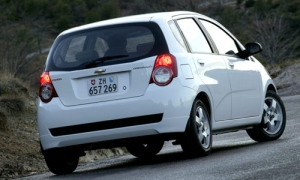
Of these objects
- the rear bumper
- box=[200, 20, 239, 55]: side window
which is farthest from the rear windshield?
box=[200, 20, 239, 55]: side window

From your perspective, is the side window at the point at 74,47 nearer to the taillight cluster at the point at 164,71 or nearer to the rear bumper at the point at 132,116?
the rear bumper at the point at 132,116

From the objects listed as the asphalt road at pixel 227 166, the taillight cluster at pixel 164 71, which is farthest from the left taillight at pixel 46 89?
the taillight cluster at pixel 164 71

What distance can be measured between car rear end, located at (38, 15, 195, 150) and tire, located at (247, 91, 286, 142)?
2165 millimetres

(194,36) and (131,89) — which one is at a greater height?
(194,36)

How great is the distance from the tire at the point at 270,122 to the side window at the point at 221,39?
82 cm

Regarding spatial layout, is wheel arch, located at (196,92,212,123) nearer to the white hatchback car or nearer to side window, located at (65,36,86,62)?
the white hatchback car

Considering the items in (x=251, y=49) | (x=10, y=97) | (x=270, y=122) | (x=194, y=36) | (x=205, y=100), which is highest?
(x=194, y=36)

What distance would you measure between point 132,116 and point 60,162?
1106 millimetres

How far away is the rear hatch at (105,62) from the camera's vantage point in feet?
27.1

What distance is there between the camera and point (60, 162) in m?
8.83

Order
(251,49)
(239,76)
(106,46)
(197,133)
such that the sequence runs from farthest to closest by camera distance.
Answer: (251,49) < (239,76) < (106,46) < (197,133)

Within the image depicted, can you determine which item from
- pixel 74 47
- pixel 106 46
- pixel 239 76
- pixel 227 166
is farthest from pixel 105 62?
pixel 239 76

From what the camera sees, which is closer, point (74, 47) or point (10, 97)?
point (74, 47)

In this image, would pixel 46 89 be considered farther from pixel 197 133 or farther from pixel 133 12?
pixel 133 12
